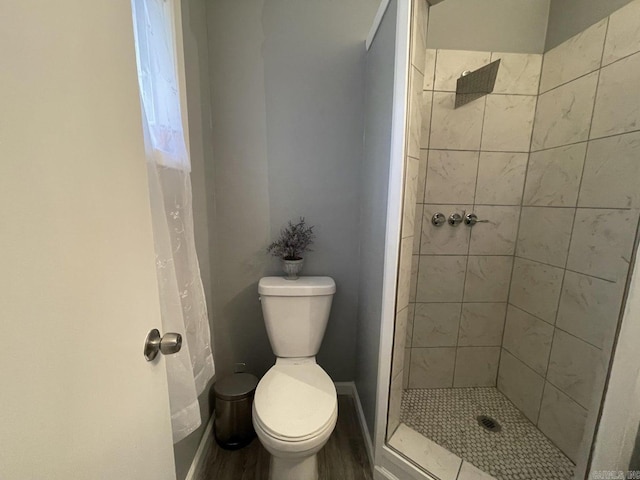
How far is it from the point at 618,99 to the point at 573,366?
4.04ft

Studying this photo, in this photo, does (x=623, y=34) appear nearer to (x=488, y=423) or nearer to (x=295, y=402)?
(x=488, y=423)

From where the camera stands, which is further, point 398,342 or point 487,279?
point 487,279

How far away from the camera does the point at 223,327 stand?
1616 millimetres

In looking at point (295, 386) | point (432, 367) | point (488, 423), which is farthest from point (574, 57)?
point (295, 386)

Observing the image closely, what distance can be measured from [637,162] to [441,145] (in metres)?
0.77

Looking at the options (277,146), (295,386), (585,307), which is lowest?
(295,386)

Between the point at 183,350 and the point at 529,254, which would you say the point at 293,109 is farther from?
the point at 529,254

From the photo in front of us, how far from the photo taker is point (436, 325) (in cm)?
169

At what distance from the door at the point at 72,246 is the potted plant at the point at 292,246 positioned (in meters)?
Answer: 0.94

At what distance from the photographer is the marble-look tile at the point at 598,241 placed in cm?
112

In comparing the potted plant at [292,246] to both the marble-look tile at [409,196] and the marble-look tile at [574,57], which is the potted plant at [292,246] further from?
the marble-look tile at [574,57]

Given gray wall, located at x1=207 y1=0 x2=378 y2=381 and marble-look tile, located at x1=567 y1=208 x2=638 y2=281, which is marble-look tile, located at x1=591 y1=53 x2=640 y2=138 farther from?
gray wall, located at x1=207 y1=0 x2=378 y2=381

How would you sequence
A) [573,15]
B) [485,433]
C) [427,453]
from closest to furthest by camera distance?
1. [427,453]
2. [573,15]
3. [485,433]

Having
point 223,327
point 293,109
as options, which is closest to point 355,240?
point 293,109
